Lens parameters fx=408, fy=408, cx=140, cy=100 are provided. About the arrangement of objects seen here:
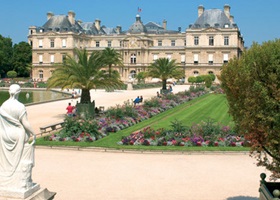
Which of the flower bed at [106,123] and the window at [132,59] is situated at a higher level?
the window at [132,59]

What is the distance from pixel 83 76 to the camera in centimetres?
2256

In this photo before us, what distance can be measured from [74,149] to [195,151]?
4.35m

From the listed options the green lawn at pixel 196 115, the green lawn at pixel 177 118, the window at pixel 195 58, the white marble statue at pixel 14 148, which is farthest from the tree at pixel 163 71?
the window at pixel 195 58

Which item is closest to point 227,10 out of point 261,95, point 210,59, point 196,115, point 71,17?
point 210,59

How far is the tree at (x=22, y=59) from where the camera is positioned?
8244 cm

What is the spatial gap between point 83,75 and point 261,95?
1668 cm

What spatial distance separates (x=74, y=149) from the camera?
14.8 m

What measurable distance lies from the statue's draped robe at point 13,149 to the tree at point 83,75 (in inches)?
609

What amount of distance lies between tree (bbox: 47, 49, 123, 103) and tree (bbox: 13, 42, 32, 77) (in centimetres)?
6133

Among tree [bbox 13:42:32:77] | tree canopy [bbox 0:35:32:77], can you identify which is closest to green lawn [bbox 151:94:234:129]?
tree canopy [bbox 0:35:32:77]

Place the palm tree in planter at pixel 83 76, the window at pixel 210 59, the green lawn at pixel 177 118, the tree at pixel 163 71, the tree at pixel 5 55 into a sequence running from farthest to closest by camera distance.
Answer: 1. the tree at pixel 5 55
2. the window at pixel 210 59
3. the tree at pixel 163 71
4. the palm tree in planter at pixel 83 76
5. the green lawn at pixel 177 118

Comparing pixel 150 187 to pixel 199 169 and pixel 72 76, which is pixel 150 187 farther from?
pixel 72 76

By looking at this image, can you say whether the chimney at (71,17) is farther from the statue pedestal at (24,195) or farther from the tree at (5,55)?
the statue pedestal at (24,195)

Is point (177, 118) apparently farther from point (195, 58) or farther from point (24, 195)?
point (195, 58)
